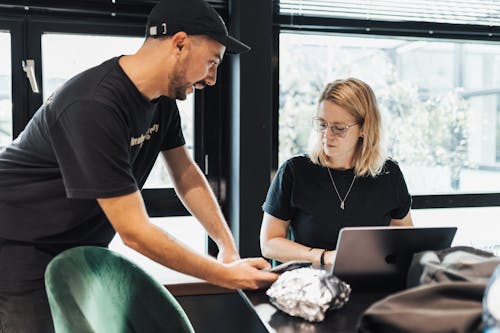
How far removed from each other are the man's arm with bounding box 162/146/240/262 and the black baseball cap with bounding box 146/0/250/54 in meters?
0.48

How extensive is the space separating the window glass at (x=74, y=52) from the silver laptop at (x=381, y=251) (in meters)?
1.27

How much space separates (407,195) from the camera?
192 cm

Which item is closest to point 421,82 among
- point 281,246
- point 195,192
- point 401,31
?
point 401,31

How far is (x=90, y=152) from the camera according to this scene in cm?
117

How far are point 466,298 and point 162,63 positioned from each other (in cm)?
93

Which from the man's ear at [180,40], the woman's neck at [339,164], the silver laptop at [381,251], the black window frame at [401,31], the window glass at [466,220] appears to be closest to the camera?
the silver laptop at [381,251]

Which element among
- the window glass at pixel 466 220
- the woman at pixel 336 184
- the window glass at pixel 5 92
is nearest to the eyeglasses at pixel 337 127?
the woman at pixel 336 184

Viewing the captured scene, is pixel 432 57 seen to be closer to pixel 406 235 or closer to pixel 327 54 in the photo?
pixel 327 54

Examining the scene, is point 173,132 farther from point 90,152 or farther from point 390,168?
point 390,168

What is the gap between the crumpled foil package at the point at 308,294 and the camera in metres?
1.03

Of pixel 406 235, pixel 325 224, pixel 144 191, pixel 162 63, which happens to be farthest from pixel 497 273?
pixel 144 191

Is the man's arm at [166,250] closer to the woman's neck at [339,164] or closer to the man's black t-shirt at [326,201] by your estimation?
the man's black t-shirt at [326,201]

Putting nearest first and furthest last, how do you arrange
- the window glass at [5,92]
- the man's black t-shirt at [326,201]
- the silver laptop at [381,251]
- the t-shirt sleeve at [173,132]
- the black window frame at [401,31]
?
the silver laptop at [381,251], the t-shirt sleeve at [173,132], the man's black t-shirt at [326,201], the window glass at [5,92], the black window frame at [401,31]

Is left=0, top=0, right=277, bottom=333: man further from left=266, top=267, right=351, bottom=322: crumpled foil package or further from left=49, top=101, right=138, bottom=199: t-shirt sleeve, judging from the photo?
left=266, top=267, right=351, bottom=322: crumpled foil package
